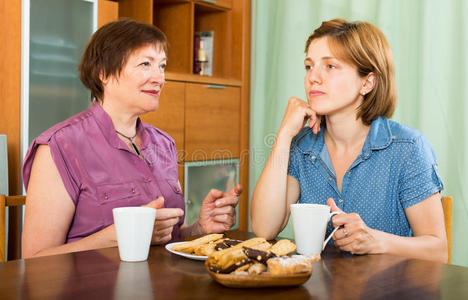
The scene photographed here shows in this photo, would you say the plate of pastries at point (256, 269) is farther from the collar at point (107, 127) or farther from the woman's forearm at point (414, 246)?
the collar at point (107, 127)

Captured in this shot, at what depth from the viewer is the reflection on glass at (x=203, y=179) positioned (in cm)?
302

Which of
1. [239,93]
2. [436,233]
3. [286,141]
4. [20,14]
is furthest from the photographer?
[239,93]

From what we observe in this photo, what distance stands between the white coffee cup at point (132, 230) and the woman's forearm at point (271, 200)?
506 mm

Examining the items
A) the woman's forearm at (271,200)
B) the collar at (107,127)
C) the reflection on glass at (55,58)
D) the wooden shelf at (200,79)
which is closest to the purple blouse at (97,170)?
the collar at (107,127)

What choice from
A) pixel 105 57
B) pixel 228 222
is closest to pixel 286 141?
pixel 228 222

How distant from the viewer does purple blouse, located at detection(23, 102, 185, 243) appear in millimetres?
1350

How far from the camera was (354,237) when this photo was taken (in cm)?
108

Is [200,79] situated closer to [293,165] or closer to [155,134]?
[155,134]

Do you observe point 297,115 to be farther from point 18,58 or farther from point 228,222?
point 18,58

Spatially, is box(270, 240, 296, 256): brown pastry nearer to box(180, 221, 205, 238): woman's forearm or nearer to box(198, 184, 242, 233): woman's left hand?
box(198, 184, 242, 233): woman's left hand

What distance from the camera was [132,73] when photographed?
1558mm

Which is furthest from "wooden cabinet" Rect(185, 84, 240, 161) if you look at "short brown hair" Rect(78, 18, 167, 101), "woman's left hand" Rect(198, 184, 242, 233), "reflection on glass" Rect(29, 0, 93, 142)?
"woman's left hand" Rect(198, 184, 242, 233)

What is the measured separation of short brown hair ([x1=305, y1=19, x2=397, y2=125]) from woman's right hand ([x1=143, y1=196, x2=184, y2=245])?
0.71 m

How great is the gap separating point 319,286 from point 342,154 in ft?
2.59
